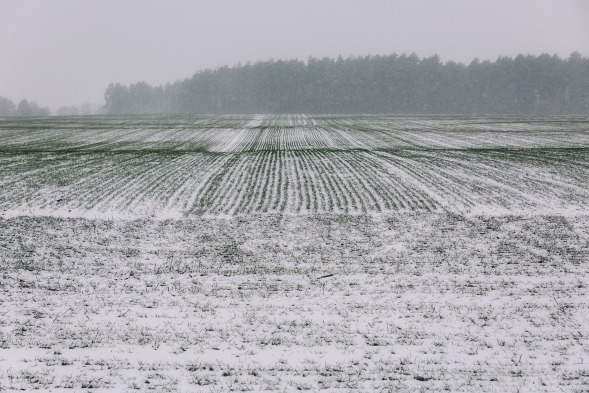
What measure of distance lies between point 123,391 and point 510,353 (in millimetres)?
6381

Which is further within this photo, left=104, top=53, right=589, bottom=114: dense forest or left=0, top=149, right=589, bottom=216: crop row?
left=104, top=53, right=589, bottom=114: dense forest

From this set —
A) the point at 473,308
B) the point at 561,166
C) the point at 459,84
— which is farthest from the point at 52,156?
the point at 459,84

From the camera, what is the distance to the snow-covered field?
23.8 feet

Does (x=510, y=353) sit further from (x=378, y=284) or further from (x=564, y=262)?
(x=564, y=262)

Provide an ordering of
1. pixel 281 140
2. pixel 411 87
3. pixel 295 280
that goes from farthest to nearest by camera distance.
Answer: pixel 411 87 < pixel 281 140 < pixel 295 280

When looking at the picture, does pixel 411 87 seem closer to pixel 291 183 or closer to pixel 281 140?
pixel 281 140

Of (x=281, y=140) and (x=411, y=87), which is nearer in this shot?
(x=281, y=140)

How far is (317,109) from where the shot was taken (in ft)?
381

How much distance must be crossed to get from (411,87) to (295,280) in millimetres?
112446

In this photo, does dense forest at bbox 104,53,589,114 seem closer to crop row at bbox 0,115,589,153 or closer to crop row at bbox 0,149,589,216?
crop row at bbox 0,115,589,153

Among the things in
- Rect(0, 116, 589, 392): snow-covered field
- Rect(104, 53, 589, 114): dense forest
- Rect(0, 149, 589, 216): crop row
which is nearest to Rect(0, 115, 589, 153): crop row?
Rect(0, 149, 589, 216): crop row

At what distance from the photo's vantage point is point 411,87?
115 meters

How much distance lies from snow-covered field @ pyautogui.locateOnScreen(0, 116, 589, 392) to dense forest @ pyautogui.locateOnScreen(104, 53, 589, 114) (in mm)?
94154

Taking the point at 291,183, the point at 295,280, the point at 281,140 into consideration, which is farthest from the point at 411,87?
the point at 295,280
